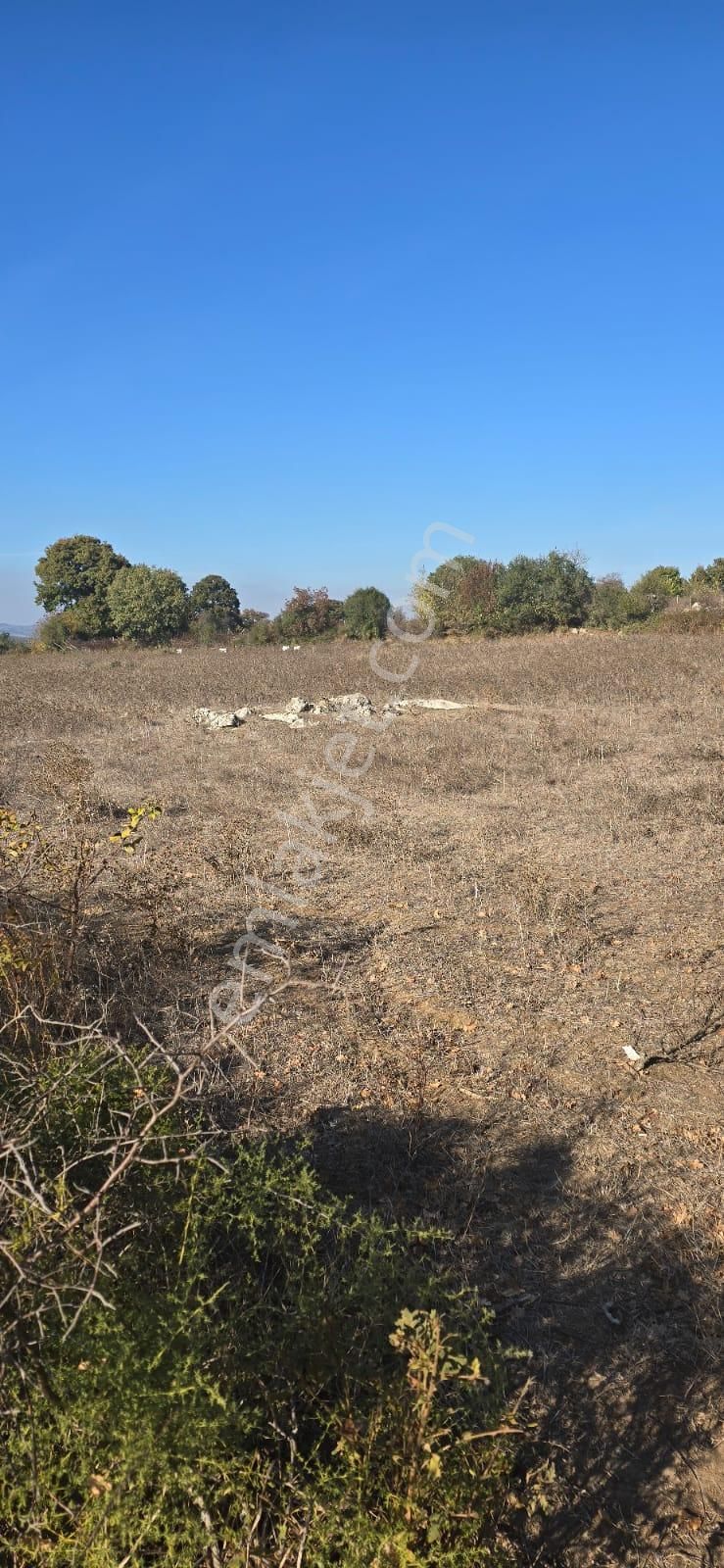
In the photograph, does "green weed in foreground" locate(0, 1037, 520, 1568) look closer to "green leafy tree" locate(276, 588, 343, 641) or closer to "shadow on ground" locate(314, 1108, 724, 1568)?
"shadow on ground" locate(314, 1108, 724, 1568)

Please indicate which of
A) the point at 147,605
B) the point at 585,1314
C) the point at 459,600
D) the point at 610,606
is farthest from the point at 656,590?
the point at 585,1314

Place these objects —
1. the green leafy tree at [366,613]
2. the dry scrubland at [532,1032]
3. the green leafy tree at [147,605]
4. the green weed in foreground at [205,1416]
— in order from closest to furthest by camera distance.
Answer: the green weed in foreground at [205,1416] < the dry scrubland at [532,1032] < the green leafy tree at [366,613] < the green leafy tree at [147,605]

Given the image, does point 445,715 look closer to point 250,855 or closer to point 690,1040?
point 250,855

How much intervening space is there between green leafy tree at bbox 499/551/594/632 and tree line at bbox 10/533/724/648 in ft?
0.09

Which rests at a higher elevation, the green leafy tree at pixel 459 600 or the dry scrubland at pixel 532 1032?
the green leafy tree at pixel 459 600

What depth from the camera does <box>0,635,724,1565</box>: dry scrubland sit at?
220cm

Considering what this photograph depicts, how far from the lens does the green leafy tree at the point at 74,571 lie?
137 feet

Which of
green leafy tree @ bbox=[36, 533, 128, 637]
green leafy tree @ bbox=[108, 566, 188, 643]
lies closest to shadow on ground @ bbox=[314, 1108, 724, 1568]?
green leafy tree @ bbox=[108, 566, 188, 643]

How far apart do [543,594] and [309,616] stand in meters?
7.99

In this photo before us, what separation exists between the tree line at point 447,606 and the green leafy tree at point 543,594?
28mm

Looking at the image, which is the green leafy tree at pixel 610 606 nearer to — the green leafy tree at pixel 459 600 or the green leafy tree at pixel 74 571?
the green leafy tree at pixel 459 600

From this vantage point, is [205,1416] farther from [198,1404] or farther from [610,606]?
[610,606]

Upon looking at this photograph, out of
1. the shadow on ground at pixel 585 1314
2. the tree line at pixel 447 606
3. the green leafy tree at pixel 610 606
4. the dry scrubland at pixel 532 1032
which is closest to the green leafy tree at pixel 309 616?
Result: the tree line at pixel 447 606

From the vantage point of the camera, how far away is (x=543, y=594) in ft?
84.7
